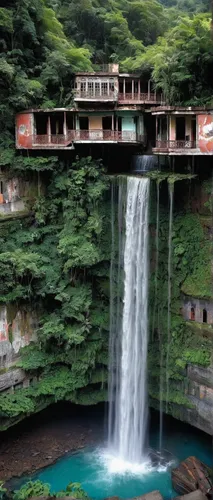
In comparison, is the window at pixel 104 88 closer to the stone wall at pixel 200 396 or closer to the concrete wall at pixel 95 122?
the concrete wall at pixel 95 122

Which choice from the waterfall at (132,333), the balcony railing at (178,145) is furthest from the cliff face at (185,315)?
the balcony railing at (178,145)

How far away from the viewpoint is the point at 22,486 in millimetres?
15320

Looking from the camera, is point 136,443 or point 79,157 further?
point 79,157

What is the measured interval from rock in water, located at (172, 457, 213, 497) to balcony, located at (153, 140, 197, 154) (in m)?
10.6

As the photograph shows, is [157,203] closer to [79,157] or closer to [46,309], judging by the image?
[79,157]

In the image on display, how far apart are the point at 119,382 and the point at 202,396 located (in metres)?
3.25

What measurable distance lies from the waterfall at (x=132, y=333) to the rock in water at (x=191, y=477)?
2075 mm

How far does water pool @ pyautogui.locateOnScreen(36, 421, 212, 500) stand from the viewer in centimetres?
1584

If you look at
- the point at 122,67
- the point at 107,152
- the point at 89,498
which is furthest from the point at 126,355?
the point at 122,67

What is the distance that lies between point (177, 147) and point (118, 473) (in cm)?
1155

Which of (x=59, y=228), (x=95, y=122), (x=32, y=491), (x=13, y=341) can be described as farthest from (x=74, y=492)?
(x=95, y=122)

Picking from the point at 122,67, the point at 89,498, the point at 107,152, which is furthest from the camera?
the point at 122,67

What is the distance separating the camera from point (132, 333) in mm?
18203

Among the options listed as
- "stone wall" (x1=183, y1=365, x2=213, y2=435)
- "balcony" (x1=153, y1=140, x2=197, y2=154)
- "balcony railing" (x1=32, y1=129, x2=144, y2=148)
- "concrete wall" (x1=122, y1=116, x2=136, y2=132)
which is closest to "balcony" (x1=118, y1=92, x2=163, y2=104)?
"concrete wall" (x1=122, y1=116, x2=136, y2=132)
